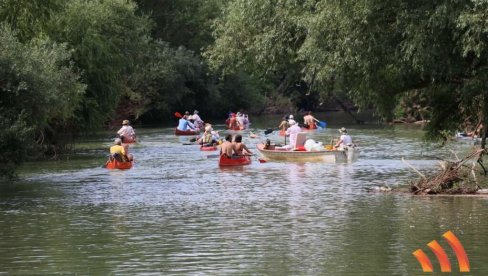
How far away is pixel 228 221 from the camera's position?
20.4 m

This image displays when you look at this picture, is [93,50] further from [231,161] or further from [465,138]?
[465,138]

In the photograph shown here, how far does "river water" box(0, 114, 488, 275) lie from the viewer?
15648 mm

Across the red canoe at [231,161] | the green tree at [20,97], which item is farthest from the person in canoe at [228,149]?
the green tree at [20,97]

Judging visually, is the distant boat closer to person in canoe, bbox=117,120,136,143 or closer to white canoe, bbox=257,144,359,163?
white canoe, bbox=257,144,359,163

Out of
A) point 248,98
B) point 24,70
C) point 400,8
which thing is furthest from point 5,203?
point 248,98

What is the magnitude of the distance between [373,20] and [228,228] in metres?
6.26

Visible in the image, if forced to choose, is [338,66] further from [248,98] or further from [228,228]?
[248,98]

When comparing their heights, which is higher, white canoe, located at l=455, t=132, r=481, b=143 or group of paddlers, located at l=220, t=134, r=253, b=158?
group of paddlers, located at l=220, t=134, r=253, b=158

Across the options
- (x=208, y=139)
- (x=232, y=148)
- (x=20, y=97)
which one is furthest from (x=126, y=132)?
(x=20, y=97)

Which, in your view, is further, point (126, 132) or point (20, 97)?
point (126, 132)

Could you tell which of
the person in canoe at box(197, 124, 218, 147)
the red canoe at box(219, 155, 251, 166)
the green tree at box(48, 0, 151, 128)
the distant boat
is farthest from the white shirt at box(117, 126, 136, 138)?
the distant boat

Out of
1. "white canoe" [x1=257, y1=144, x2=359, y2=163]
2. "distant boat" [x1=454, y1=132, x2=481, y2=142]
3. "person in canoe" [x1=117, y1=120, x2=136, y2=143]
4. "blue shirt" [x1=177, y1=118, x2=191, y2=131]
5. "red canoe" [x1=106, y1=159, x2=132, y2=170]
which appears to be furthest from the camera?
"blue shirt" [x1=177, y1=118, x2=191, y2=131]

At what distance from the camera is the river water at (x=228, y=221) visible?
51.3ft

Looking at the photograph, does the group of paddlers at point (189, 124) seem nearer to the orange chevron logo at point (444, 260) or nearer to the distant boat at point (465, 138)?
the distant boat at point (465, 138)
